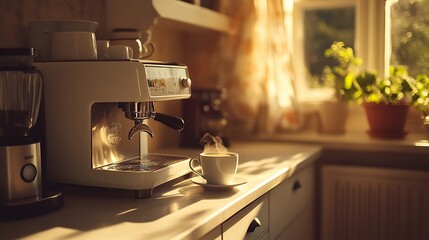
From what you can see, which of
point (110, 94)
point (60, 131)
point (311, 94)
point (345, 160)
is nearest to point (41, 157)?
point (60, 131)

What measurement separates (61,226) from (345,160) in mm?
1497

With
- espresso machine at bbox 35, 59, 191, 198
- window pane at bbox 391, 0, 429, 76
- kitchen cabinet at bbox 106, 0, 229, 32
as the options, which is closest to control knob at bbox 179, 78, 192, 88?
espresso machine at bbox 35, 59, 191, 198

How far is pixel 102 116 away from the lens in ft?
4.07

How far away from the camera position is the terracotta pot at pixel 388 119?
2.01 m

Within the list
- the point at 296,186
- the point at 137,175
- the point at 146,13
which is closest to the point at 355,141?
the point at 296,186

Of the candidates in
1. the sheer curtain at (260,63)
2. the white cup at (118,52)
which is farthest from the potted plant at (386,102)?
the white cup at (118,52)

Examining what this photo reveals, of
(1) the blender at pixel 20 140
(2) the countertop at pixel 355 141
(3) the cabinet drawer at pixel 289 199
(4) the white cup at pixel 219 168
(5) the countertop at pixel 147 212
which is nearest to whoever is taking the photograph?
(5) the countertop at pixel 147 212

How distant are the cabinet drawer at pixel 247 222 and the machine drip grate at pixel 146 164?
0.78 feet

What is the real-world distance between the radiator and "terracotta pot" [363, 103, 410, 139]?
6.6 inches

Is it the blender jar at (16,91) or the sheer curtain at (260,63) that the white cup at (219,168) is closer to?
the blender jar at (16,91)

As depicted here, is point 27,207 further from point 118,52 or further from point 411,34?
Result: point 411,34

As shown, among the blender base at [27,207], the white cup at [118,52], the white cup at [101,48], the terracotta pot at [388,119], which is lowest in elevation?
the blender base at [27,207]

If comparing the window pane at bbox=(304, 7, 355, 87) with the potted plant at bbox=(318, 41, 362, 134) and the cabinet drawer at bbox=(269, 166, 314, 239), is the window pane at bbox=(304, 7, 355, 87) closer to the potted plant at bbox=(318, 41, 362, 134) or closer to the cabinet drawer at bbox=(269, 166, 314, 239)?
the potted plant at bbox=(318, 41, 362, 134)

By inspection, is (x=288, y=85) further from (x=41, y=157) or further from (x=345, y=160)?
(x=41, y=157)
